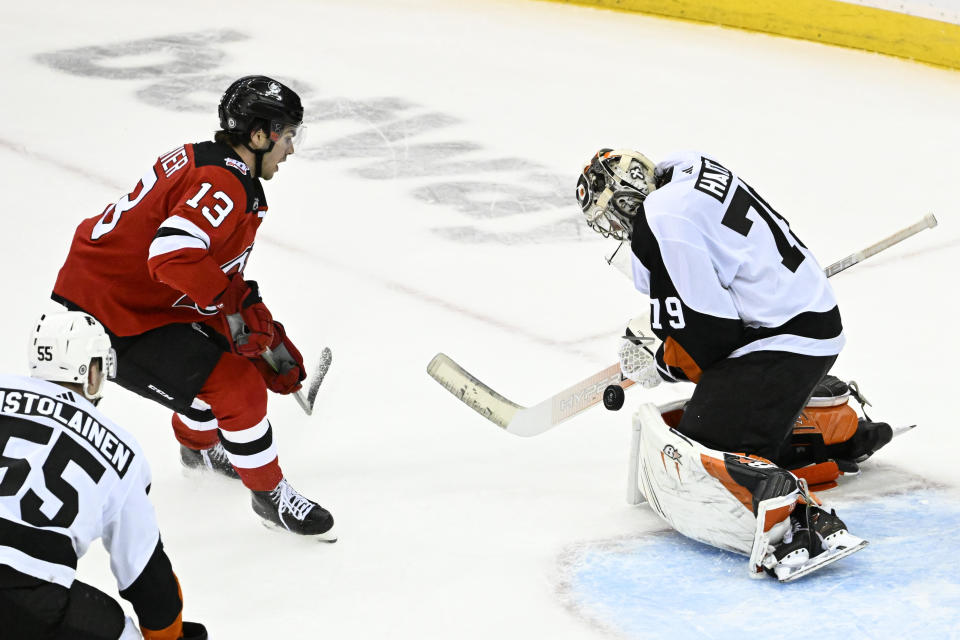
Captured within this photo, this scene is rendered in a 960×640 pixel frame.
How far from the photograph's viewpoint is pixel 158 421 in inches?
138

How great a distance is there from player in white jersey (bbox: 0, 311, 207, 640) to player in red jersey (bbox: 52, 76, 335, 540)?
78 centimetres

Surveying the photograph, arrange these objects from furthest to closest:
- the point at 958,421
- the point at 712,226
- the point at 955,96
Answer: the point at 955,96, the point at 958,421, the point at 712,226

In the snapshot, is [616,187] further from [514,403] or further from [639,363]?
[514,403]

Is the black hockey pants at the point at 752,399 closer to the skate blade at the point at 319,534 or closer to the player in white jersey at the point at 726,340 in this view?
the player in white jersey at the point at 726,340

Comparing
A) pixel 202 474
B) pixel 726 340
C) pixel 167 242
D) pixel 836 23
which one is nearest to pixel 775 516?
pixel 726 340

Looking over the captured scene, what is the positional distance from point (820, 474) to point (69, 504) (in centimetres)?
181

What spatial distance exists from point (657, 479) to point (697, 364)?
26 cm

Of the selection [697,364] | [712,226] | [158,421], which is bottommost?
[158,421]

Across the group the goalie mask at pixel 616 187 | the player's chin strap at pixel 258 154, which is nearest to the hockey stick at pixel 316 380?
the player's chin strap at pixel 258 154

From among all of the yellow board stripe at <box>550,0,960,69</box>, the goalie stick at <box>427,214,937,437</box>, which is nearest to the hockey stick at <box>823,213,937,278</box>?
the goalie stick at <box>427,214,937,437</box>

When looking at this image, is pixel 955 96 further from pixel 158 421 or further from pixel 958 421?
pixel 158 421

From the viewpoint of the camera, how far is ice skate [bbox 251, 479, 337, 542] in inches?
110

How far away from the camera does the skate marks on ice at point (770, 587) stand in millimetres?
2344

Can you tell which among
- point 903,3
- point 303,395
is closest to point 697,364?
point 303,395
